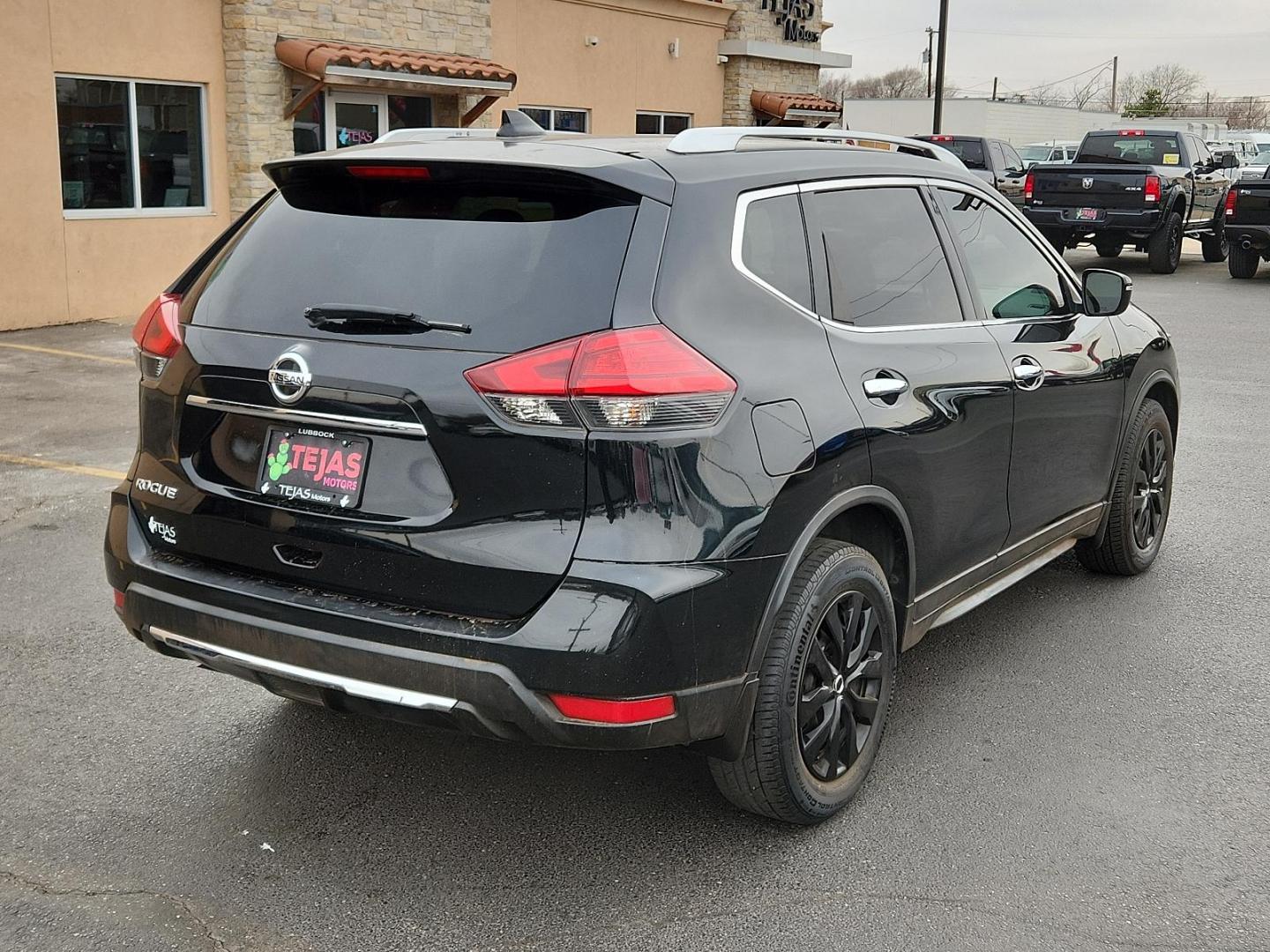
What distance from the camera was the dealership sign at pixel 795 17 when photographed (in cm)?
2467

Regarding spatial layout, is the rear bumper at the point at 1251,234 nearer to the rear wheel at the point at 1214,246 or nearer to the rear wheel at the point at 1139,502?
the rear wheel at the point at 1214,246

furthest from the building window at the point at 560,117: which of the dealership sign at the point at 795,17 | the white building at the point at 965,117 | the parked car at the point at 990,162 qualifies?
the white building at the point at 965,117

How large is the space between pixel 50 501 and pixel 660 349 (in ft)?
16.0

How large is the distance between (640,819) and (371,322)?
1.51m

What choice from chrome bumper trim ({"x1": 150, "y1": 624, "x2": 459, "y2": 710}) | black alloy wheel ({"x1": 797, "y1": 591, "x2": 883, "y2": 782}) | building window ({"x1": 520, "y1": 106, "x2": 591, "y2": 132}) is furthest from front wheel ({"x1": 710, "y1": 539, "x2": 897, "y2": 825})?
building window ({"x1": 520, "y1": 106, "x2": 591, "y2": 132})

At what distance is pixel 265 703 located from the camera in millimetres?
4410

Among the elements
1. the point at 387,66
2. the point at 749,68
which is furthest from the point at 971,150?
the point at 387,66

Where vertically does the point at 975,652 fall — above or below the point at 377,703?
below

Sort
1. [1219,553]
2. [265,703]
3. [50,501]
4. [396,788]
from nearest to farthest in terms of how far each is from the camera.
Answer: [396,788] < [265,703] < [1219,553] < [50,501]

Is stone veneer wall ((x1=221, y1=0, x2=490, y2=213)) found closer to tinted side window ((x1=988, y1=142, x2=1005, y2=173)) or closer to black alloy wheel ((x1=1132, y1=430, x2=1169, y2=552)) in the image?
black alloy wheel ((x1=1132, y1=430, x2=1169, y2=552))

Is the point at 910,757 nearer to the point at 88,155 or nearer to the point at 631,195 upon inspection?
the point at 631,195

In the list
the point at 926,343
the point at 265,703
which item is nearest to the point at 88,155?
the point at 265,703

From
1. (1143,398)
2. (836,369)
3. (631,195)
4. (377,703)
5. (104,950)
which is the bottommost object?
(104,950)

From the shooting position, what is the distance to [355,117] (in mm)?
17031
